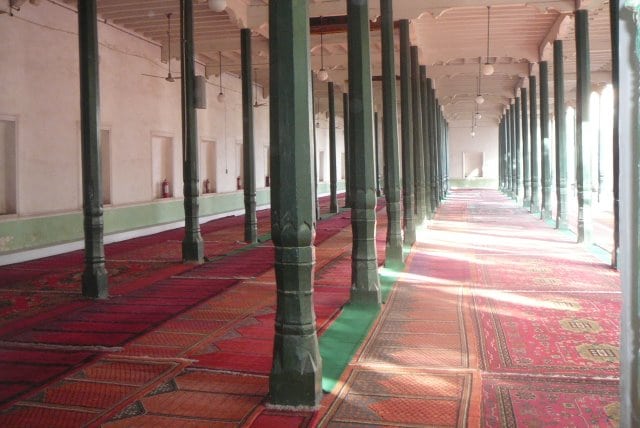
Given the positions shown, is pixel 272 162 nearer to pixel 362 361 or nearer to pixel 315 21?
pixel 362 361

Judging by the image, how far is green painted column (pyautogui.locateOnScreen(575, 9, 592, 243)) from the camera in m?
10.1

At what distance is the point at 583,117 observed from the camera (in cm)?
1039

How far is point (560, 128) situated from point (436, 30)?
3524mm

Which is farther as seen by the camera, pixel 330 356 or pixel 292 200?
pixel 330 356

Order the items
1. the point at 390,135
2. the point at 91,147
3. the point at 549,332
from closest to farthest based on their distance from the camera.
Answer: the point at 549,332
the point at 91,147
the point at 390,135

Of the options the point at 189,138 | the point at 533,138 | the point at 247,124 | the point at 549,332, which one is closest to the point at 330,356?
the point at 549,332

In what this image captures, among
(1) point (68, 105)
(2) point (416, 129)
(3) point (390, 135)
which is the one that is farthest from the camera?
(2) point (416, 129)

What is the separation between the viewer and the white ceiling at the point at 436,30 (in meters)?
10.8

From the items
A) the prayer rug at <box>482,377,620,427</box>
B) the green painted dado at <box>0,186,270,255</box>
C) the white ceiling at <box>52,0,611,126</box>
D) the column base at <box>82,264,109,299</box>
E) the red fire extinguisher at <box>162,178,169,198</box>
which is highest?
the white ceiling at <box>52,0,611,126</box>

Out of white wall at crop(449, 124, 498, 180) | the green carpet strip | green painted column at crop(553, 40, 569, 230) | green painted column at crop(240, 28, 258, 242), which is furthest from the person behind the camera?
white wall at crop(449, 124, 498, 180)

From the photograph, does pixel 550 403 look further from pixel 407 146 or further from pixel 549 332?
pixel 407 146

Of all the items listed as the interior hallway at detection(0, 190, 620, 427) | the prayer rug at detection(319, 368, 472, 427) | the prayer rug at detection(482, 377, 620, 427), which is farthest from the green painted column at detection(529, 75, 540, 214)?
the prayer rug at detection(319, 368, 472, 427)

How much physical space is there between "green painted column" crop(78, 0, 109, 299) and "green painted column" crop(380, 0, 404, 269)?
3.32 m

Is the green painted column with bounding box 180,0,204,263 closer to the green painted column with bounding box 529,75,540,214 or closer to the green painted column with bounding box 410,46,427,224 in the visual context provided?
the green painted column with bounding box 410,46,427,224
